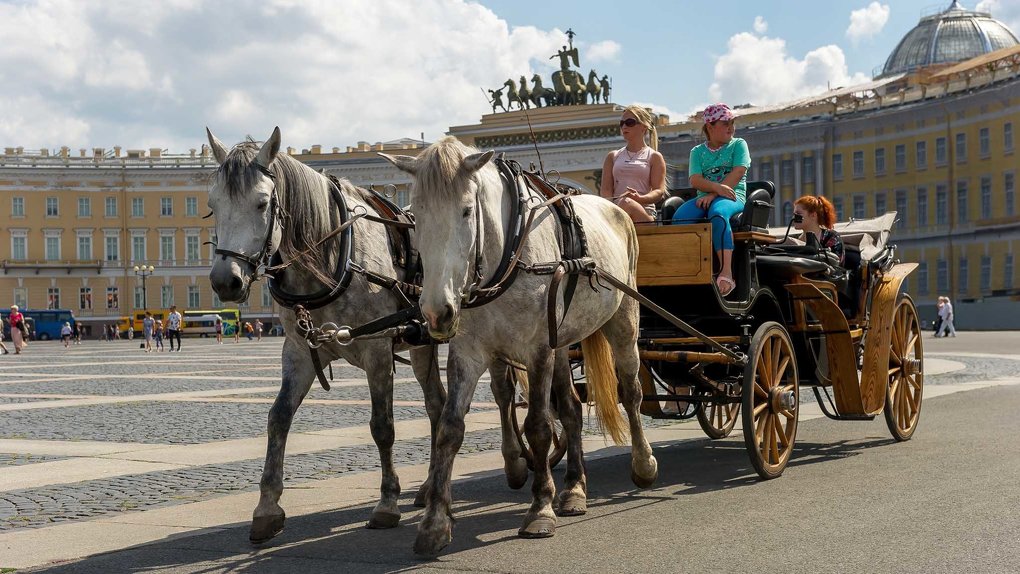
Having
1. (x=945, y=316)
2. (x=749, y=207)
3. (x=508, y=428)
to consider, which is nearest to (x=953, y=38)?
(x=945, y=316)

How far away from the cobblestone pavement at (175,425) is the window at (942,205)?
4020 cm

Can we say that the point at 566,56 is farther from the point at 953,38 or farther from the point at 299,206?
the point at 299,206

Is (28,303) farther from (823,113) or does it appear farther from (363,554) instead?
(363,554)

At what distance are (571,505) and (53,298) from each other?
83.4m

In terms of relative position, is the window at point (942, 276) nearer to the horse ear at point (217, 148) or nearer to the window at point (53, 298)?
the window at point (53, 298)

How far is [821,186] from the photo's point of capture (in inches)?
2598

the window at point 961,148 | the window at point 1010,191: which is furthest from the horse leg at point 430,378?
the window at point 961,148

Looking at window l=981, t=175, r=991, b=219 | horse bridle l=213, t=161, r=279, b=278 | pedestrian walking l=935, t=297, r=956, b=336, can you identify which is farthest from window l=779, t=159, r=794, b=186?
horse bridle l=213, t=161, r=279, b=278

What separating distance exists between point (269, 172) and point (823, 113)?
6315 centimetres

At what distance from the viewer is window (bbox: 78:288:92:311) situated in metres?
83.7

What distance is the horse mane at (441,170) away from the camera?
520cm

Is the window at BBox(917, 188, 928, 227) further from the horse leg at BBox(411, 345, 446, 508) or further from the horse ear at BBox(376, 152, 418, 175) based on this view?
the horse ear at BBox(376, 152, 418, 175)

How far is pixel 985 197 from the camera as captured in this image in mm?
57781

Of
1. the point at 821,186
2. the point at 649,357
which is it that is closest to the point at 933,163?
the point at 821,186
